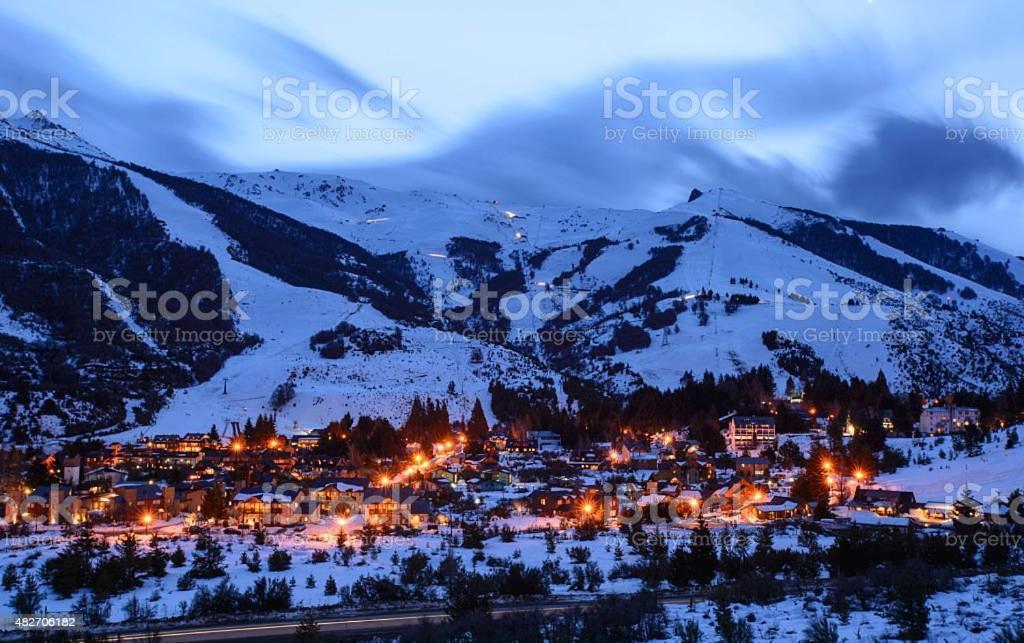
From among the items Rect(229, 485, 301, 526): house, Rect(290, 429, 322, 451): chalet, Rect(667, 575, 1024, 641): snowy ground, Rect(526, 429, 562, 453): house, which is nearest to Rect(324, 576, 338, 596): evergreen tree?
Rect(667, 575, 1024, 641): snowy ground

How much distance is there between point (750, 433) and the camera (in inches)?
3051

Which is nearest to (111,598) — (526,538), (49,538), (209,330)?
(49,538)

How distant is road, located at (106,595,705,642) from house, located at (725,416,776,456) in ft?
178

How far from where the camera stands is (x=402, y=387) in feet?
363

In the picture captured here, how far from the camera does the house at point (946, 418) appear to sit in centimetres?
8088

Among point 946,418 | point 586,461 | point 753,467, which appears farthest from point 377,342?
point 946,418

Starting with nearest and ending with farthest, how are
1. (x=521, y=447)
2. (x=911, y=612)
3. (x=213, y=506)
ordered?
1. (x=911, y=612)
2. (x=213, y=506)
3. (x=521, y=447)

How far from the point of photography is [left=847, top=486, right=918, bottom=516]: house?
42.9 meters

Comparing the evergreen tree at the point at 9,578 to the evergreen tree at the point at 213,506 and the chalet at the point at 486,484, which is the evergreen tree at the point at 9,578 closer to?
the evergreen tree at the point at 213,506

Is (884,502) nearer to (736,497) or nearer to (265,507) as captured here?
(736,497)

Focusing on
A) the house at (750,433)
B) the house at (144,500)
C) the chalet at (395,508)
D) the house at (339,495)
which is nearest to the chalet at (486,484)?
the chalet at (395,508)

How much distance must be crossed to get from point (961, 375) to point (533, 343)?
89.3 m

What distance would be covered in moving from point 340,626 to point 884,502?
33088 millimetres

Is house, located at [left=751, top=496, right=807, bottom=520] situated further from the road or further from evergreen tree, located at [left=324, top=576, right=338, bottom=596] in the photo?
evergreen tree, located at [left=324, top=576, right=338, bottom=596]
